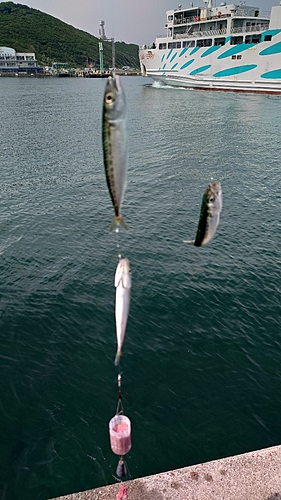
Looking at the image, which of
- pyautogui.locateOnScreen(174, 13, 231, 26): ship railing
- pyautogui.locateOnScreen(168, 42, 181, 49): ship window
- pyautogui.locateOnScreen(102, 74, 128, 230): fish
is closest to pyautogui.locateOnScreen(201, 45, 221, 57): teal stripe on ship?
pyautogui.locateOnScreen(174, 13, 231, 26): ship railing

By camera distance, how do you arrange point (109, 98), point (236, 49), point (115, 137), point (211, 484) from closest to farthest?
point (109, 98)
point (115, 137)
point (211, 484)
point (236, 49)

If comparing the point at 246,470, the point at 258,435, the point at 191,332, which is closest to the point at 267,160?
the point at 191,332

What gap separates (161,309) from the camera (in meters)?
18.4

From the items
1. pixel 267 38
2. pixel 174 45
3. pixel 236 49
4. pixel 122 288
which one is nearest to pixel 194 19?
pixel 174 45

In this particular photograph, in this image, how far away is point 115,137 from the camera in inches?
161

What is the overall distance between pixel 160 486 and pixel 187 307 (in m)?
10.4

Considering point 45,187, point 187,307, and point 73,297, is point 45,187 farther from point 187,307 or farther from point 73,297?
point 187,307

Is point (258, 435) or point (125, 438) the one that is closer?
point (125, 438)

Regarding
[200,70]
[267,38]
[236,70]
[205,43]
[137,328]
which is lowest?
[137,328]

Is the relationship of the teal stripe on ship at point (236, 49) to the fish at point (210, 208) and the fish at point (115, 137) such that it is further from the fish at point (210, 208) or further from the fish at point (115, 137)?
the fish at point (115, 137)

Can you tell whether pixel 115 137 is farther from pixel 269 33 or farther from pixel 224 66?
pixel 224 66

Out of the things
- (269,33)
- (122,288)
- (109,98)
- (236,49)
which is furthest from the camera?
(236,49)

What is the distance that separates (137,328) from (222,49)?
114 metres

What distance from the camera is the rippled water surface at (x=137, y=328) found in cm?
1188
